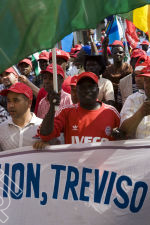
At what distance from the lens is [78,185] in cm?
369

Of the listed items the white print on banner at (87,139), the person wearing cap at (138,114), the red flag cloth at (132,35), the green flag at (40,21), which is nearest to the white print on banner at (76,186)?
the white print on banner at (87,139)

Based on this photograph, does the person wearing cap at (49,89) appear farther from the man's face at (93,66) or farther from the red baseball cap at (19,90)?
the man's face at (93,66)

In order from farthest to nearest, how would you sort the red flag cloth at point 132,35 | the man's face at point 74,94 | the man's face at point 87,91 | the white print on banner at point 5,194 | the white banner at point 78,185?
the red flag cloth at point 132,35 < the man's face at point 74,94 < the man's face at point 87,91 < the white print on banner at point 5,194 < the white banner at point 78,185

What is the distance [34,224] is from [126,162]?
97 centimetres

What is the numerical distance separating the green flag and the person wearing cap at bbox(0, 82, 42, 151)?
1088 millimetres

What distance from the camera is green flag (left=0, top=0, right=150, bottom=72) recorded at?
306 centimetres

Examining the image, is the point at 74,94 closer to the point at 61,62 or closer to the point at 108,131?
the point at 108,131

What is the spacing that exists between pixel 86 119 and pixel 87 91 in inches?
10.9

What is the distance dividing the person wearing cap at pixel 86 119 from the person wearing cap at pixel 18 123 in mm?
367

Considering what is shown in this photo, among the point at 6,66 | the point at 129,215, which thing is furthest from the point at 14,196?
the point at 6,66

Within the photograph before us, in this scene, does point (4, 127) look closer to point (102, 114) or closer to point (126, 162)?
point (102, 114)

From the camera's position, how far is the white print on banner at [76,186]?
361 cm

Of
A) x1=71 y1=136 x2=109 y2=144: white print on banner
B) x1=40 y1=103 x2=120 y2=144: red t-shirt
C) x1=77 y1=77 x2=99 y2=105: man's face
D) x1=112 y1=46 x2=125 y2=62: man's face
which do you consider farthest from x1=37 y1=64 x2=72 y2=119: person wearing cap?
x1=112 y1=46 x2=125 y2=62: man's face

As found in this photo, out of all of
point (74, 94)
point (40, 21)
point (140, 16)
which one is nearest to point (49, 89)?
point (74, 94)
